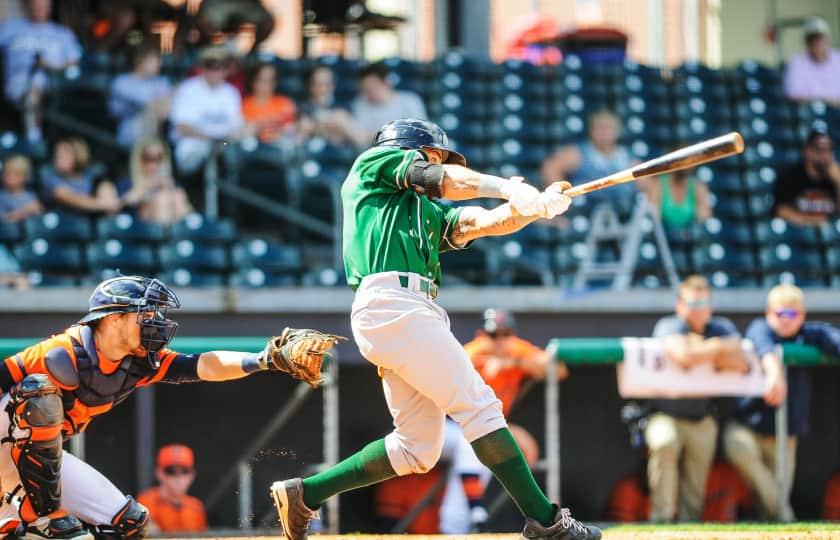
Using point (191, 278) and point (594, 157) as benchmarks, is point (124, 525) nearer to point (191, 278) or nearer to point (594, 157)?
point (191, 278)

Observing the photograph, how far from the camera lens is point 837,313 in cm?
829

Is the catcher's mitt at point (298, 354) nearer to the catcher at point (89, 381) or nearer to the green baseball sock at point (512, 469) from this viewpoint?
the catcher at point (89, 381)

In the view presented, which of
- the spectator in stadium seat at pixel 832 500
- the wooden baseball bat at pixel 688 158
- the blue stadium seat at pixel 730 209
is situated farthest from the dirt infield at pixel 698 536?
the blue stadium seat at pixel 730 209

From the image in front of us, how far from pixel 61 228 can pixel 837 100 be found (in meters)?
5.86

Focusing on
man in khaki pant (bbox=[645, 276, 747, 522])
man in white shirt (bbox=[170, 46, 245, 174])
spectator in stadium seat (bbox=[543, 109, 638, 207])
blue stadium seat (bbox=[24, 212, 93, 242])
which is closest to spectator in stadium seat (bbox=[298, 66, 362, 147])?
man in white shirt (bbox=[170, 46, 245, 174])

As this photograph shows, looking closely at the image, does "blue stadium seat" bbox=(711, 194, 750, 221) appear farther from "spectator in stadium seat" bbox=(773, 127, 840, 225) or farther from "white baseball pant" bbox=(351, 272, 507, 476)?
"white baseball pant" bbox=(351, 272, 507, 476)

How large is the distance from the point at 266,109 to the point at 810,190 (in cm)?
371

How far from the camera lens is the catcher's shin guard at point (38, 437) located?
14.4 feet

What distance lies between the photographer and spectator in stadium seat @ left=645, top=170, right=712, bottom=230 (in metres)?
8.94

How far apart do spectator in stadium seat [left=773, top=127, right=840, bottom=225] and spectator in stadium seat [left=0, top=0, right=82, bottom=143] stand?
497 cm

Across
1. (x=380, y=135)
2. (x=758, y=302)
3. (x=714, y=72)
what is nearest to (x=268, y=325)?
(x=758, y=302)

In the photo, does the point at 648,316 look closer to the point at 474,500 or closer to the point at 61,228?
the point at 474,500

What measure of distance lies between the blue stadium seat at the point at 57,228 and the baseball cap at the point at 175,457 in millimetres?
1620

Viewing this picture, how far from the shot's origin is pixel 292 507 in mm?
4500
